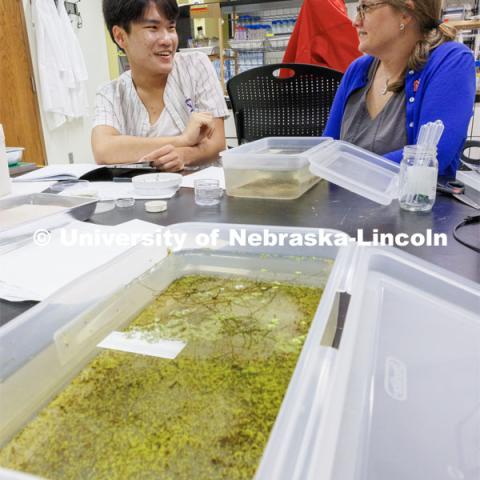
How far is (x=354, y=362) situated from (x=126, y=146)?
1.16 metres

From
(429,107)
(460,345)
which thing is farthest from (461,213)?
(429,107)

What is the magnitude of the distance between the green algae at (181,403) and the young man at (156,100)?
79 cm

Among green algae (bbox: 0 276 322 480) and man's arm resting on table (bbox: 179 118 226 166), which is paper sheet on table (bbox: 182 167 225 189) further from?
green algae (bbox: 0 276 322 480)

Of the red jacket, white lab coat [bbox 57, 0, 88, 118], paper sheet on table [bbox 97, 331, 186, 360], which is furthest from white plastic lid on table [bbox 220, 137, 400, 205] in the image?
white lab coat [bbox 57, 0, 88, 118]

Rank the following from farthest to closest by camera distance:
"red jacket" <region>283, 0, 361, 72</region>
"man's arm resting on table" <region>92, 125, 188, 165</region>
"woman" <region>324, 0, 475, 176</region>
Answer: "red jacket" <region>283, 0, 361, 72</region>
"man's arm resting on table" <region>92, 125, 188, 165</region>
"woman" <region>324, 0, 475, 176</region>

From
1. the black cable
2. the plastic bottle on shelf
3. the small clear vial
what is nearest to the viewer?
the black cable

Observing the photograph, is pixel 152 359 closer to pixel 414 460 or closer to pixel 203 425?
pixel 203 425

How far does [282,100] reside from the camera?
1.59 metres

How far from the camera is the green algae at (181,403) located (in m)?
0.32

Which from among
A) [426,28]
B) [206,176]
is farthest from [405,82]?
[206,176]

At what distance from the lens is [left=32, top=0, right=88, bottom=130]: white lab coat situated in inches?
121

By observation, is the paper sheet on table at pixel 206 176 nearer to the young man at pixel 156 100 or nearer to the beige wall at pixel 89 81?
the young man at pixel 156 100

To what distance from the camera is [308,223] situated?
2.43 feet

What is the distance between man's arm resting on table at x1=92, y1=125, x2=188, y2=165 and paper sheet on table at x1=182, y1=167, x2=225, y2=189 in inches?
7.6
